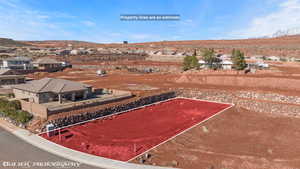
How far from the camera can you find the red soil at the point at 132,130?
16.4m

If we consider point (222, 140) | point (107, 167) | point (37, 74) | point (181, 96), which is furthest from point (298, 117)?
point (37, 74)

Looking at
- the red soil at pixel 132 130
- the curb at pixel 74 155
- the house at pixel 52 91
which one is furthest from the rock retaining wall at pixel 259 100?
the curb at pixel 74 155

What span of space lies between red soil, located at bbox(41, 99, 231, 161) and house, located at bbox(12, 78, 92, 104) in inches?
220

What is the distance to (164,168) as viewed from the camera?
13.4 metres

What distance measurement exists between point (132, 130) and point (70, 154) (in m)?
7.22

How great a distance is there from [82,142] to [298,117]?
28266 millimetres

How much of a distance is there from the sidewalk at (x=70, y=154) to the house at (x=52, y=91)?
19.7ft

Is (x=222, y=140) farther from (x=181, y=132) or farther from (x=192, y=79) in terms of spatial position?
(x=192, y=79)

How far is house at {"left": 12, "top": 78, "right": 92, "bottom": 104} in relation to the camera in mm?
24391

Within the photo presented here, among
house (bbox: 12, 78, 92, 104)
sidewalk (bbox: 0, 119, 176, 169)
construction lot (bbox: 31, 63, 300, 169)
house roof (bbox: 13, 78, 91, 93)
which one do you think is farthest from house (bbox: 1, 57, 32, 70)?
sidewalk (bbox: 0, 119, 176, 169)

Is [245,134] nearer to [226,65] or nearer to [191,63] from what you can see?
[191,63]

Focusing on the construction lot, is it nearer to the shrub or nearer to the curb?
the curb

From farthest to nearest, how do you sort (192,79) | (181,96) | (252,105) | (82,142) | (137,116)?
(192,79), (181,96), (252,105), (137,116), (82,142)

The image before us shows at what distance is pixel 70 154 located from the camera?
1502 cm
